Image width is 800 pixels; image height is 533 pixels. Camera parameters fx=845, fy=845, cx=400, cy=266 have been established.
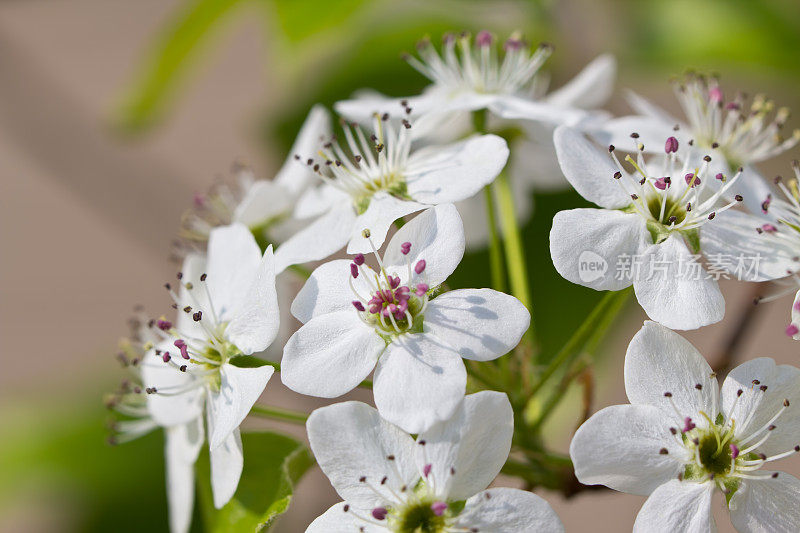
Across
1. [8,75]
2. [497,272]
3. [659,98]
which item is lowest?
[659,98]

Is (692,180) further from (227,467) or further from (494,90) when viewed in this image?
(227,467)

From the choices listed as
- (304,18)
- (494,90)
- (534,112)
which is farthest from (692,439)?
(304,18)

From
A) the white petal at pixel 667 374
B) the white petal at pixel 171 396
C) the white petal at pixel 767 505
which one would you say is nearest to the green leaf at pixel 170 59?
the white petal at pixel 171 396

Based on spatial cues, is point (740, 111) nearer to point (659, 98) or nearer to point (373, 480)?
point (373, 480)

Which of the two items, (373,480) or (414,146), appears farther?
(414,146)

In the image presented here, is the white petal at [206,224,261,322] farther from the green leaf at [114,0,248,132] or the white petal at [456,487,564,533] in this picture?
the green leaf at [114,0,248,132]

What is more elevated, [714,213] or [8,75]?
[8,75]

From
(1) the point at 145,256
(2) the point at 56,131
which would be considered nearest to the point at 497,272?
(2) the point at 56,131
